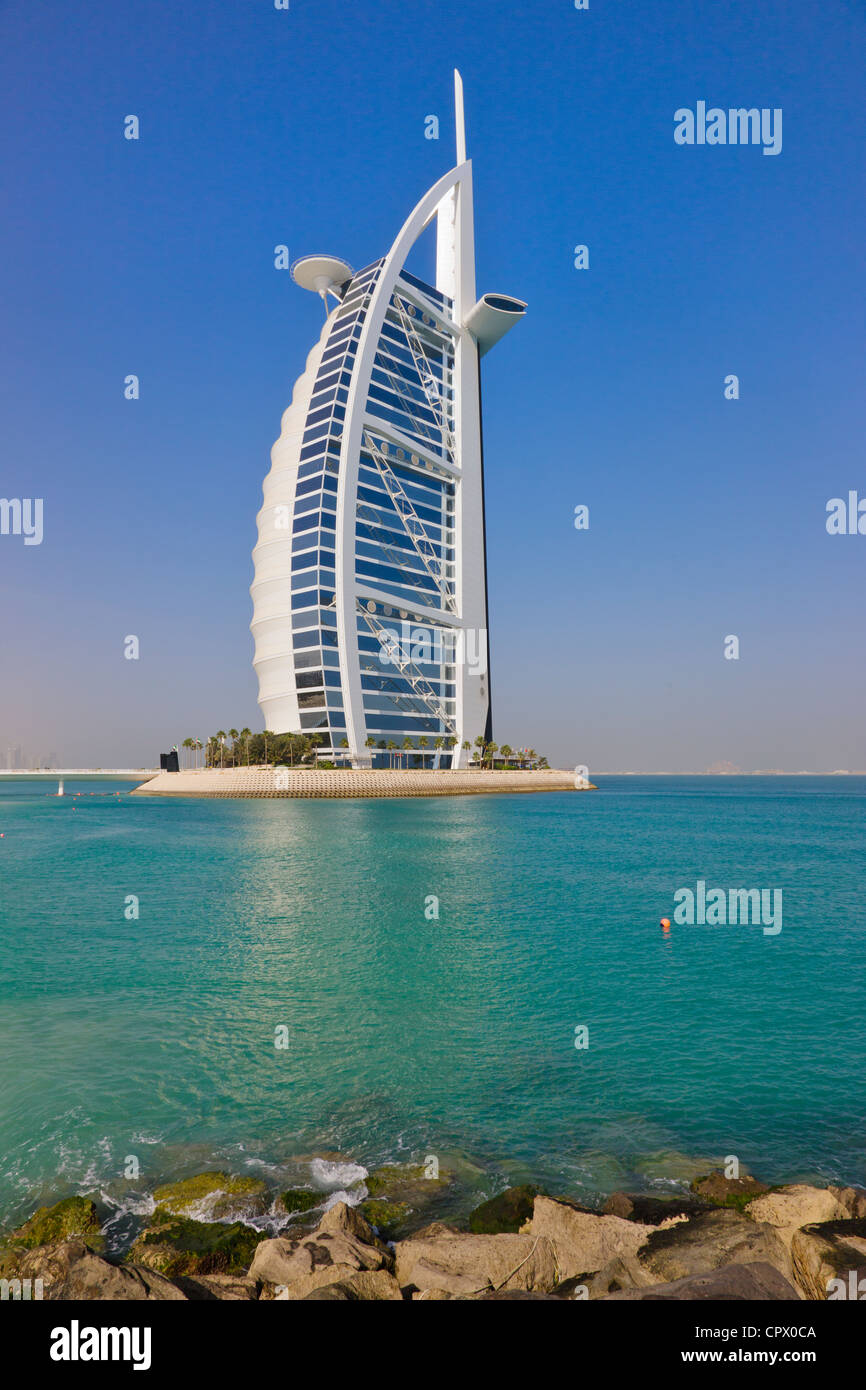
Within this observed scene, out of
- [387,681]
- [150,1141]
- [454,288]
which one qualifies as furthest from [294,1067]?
[454,288]

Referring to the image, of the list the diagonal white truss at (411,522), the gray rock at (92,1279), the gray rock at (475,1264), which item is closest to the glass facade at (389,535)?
the diagonal white truss at (411,522)

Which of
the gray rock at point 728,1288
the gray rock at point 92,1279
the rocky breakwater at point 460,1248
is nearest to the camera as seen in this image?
the gray rock at point 728,1288

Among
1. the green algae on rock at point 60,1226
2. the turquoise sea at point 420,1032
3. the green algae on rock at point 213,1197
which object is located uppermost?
the green algae on rock at point 60,1226

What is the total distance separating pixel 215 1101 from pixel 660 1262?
844cm

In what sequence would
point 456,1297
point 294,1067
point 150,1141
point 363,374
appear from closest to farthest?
point 456,1297 → point 150,1141 → point 294,1067 → point 363,374

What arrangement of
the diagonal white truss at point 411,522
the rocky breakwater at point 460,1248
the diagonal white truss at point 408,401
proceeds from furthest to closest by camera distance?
the diagonal white truss at point 408,401
the diagonal white truss at point 411,522
the rocky breakwater at point 460,1248

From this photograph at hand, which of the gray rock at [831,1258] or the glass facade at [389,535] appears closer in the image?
the gray rock at [831,1258]

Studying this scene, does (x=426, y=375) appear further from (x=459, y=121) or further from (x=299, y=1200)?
(x=299, y=1200)

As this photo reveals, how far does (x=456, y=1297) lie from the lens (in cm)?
693

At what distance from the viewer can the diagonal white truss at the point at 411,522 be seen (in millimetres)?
120812

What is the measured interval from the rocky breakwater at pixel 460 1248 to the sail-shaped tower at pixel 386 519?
322ft

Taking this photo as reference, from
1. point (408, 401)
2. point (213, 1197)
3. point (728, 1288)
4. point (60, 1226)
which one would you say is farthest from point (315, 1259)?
point (408, 401)

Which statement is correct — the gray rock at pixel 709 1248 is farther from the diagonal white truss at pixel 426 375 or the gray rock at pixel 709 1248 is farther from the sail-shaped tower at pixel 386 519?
the diagonal white truss at pixel 426 375

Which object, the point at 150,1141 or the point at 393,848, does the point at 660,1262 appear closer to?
the point at 150,1141
